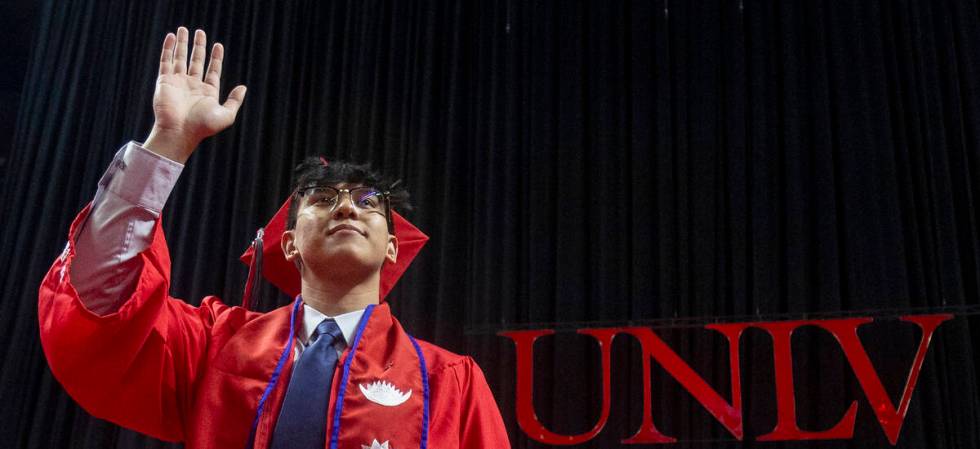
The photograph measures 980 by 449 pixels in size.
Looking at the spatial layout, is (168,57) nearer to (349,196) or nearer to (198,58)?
(198,58)

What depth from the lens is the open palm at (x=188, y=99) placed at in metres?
1.44

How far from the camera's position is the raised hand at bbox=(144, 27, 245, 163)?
1427mm

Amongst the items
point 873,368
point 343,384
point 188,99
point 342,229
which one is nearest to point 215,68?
point 188,99

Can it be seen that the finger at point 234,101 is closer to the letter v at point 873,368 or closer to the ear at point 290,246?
the ear at point 290,246

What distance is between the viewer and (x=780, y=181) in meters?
3.01

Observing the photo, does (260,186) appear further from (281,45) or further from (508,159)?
(508,159)

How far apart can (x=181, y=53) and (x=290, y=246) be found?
45cm

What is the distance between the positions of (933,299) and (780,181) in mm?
572

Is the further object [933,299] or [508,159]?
[508,159]

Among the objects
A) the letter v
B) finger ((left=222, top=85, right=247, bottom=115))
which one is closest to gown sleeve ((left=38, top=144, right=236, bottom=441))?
finger ((left=222, top=85, right=247, bottom=115))

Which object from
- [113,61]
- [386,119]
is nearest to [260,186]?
[386,119]

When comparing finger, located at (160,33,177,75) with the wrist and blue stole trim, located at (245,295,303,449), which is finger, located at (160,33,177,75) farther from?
blue stole trim, located at (245,295,303,449)

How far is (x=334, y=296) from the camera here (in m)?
1.73

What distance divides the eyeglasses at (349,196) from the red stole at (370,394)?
0.21 metres
